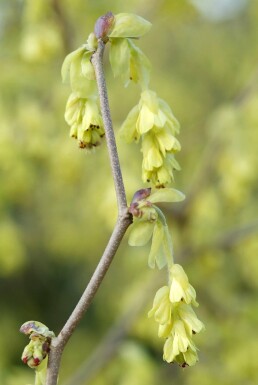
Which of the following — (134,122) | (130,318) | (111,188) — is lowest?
(130,318)

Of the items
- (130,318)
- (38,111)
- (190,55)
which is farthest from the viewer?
(190,55)

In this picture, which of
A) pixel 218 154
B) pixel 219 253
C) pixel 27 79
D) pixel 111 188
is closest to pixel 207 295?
pixel 219 253

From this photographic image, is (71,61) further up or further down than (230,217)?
further up

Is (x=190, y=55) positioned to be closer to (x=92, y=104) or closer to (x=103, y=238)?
(x=103, y=238)

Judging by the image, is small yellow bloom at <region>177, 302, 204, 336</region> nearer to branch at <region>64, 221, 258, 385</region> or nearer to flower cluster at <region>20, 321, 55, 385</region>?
flower cluster at <region>20, 321, 55, 385</region>

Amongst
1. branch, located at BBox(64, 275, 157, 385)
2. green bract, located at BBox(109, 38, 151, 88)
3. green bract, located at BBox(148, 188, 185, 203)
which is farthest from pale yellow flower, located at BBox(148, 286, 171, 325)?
branch, located at BBox(64, 275, 157, 385)

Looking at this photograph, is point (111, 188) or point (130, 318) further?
point (130, 318)
